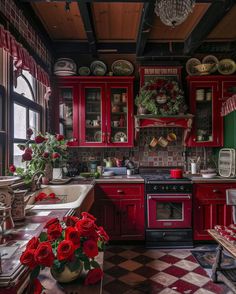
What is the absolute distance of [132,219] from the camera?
3.44m

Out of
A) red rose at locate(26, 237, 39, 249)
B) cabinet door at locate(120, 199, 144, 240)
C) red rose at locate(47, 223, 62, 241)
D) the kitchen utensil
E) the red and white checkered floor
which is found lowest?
the red and white checkered floor

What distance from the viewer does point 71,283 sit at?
958 millimetres

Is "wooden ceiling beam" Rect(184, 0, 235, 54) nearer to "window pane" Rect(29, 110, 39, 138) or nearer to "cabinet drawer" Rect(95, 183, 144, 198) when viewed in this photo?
"cabinet drawer" Rect(95, 183, 144, 198)

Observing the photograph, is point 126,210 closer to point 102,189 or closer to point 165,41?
point 102,189

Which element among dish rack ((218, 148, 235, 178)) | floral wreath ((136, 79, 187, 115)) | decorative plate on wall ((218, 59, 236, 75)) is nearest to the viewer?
dish rack ((218, 148, 235, 178))

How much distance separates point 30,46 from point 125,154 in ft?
6.59

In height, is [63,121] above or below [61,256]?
above

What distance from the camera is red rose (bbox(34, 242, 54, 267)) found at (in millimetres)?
830

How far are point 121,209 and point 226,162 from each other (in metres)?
1.60

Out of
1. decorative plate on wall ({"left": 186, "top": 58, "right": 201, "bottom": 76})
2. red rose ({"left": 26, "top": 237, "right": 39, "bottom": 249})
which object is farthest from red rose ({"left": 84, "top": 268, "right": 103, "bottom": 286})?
decorative plate on wall ({"left": 186, "top": 58, "right": 201, "bottom": 76})

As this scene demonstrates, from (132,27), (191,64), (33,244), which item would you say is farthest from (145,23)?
(33,244)

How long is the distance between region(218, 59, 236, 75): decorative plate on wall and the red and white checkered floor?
2.60 meters

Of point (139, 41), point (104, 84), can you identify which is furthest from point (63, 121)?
point (139, 41)

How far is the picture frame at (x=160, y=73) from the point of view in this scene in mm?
3799
